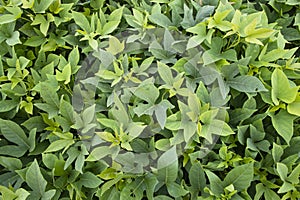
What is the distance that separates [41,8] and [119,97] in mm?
477

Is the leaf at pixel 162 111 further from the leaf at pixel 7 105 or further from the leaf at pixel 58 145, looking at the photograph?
the leaf at pixel 7 105

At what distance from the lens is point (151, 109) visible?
128 cm

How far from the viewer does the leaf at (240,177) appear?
4.08 ft

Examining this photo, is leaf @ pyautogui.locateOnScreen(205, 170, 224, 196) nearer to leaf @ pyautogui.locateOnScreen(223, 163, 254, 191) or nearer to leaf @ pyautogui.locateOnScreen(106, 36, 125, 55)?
leaf @ pyautogui.locateOnScreen(223, 163, 254, 191)

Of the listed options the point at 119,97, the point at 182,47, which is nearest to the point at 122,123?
the point at 119,97

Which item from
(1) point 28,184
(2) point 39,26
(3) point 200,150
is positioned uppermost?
(2) point 39,26

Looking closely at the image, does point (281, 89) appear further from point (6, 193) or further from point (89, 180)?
point (6, 193)

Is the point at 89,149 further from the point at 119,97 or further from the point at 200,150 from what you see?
the point at 200,150

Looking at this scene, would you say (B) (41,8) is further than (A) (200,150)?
Yes

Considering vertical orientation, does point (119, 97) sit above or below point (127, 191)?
above

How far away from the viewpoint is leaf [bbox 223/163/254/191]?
124cm

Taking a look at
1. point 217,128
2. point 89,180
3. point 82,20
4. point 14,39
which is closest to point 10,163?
point 89,180

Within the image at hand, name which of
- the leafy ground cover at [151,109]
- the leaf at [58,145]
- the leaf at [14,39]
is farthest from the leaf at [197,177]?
the leaf at [14,39]

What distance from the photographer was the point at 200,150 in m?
1.30
